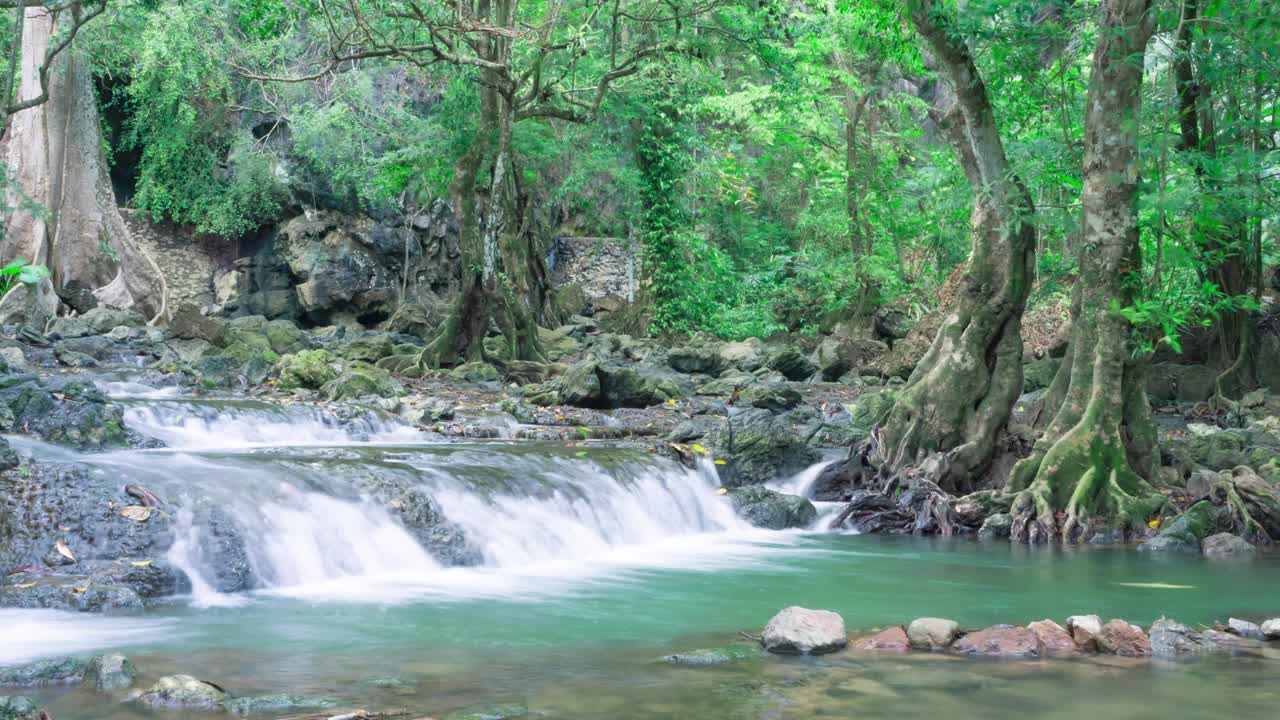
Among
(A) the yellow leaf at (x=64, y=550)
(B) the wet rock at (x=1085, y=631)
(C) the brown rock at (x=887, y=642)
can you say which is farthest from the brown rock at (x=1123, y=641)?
(A) the yellow leaf at (x=64, y=550)

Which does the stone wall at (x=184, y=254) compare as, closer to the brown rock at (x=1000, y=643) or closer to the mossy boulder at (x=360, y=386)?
the mossy boulder at (x=360, y=386)

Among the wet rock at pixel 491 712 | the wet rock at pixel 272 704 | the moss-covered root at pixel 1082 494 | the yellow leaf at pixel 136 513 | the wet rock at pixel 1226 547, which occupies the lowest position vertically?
the wet rock at pixel 272 704

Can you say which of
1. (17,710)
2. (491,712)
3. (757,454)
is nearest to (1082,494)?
(757,454)

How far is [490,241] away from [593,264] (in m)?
18.0

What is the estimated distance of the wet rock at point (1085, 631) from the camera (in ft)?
19.2

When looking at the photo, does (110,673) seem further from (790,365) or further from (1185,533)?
(790,365)

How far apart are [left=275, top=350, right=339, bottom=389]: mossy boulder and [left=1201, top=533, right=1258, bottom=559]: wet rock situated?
1186 centimetres

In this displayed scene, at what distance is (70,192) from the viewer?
23.8 m

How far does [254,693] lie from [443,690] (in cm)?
82

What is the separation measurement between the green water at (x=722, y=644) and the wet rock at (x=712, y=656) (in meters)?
0.09

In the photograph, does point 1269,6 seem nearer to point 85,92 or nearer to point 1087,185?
point 1087,185

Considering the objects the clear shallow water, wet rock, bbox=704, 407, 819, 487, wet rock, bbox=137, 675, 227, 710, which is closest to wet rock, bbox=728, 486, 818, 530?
the clear shallow water

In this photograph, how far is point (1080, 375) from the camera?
35.8ft

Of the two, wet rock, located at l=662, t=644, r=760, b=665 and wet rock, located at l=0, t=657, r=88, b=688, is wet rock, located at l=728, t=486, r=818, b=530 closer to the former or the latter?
wet rock, located at l=662, t=644, r=760, b=665
